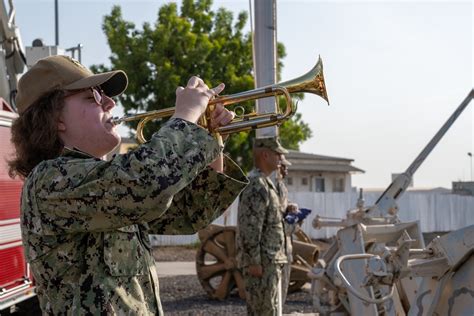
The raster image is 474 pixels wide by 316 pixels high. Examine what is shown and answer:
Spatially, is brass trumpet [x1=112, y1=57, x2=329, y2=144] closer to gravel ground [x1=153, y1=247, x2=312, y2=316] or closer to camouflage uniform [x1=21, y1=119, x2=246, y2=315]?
camouflage uniform [x1=21, y1=119, x2=246, y2=315]

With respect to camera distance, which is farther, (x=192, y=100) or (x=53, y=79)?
(x=53, y=79)

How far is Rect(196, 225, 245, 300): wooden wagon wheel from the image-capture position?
11.0m

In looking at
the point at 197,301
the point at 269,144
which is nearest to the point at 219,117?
the point at 269,144

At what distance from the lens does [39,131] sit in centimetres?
278

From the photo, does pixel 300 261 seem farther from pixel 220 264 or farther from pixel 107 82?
pixel 107 82

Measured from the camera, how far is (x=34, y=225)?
2.59m

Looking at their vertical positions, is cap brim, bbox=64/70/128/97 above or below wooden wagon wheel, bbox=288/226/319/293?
above

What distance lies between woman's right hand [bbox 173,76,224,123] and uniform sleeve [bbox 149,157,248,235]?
0.39 m

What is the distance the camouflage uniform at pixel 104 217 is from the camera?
2430mm

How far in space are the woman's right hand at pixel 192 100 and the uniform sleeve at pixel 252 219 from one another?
3.81 m

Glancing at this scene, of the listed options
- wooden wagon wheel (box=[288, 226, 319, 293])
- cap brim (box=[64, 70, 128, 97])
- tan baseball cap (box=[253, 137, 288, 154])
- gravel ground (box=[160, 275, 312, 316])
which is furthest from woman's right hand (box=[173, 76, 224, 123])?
wooden wagon wheel (box=[288, 226, 319, 293])

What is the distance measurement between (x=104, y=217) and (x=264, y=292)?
3973 millimetres

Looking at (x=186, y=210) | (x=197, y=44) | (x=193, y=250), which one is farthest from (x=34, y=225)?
(x=197, y=44)

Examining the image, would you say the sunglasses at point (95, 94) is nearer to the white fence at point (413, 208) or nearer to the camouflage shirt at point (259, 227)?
the camouflage shirt at point (259, 227)
